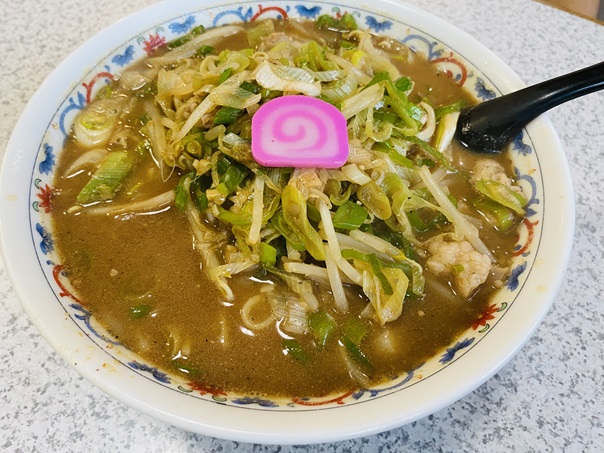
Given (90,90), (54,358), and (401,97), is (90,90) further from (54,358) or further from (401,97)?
(401,97)

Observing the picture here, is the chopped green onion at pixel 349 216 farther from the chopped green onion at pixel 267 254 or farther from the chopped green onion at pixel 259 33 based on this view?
the chopped green onion at pixel 259 33

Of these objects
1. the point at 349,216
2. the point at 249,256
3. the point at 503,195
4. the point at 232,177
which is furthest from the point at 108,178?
the point at 503,195

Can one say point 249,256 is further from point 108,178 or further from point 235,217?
point 108,178

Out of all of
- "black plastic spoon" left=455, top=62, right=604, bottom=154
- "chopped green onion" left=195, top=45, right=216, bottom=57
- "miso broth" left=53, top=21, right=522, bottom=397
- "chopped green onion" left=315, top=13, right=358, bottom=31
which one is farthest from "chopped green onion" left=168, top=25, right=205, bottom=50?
"black plastic spoon" left=455, top=62, right=604, bottom=154

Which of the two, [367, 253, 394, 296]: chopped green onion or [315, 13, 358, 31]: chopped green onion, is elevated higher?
[315, 13, 358, 31]: chopped green onion

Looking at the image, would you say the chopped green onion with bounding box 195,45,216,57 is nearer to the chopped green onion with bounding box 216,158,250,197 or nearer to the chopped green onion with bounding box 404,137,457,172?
the chopped green onion with bounding box 216,158,250,197

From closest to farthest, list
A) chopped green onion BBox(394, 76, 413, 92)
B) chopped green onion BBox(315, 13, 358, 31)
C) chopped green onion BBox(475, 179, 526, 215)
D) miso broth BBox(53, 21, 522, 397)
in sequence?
miso broth BBox(53, 21, 522, 397) → chopped green onion BBox(475, 179, 526, 215) → chopped green onion BBox(394, 76, 413, 92) → chopped green onion BBox(315, 13, 358, 31)
